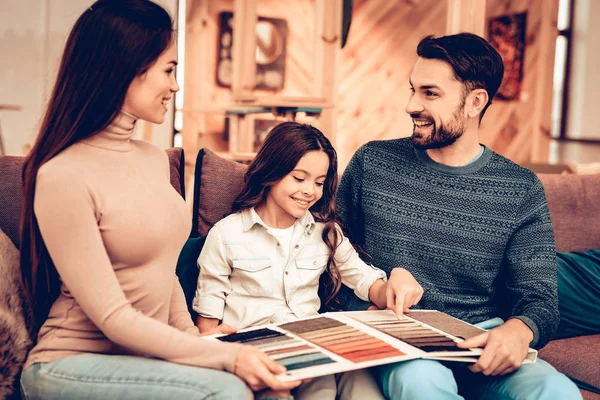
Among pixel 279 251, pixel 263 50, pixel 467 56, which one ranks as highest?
pixel 263 50

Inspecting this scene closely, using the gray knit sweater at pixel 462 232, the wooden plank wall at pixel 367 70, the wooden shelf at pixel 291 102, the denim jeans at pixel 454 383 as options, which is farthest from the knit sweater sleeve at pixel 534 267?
the wooden plank wall at pixel 367 70

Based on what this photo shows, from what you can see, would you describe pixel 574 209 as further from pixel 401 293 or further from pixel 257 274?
pixel 257 274

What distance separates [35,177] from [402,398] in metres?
0.91

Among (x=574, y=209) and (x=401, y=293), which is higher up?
(x=574, y=209)

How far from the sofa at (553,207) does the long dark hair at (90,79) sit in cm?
23

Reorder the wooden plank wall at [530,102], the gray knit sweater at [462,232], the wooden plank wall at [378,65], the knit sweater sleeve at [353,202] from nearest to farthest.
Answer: the gray knit sweater at [462,232], the knit sweater sleeve at [353,202], the wooden plank wall at [530,102], the wooden plank wall at [378,65]

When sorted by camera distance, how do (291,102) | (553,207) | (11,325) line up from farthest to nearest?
(291,102) → (553,207) → (11,325)

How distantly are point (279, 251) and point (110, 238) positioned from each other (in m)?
0.64

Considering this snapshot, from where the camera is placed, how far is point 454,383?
1633 mm

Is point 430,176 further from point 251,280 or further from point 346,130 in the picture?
point 346,130

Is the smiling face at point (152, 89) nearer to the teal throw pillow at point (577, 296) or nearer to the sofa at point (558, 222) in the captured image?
the sofa at point (558, 222)

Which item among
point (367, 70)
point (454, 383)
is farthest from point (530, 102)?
point (454, 383)

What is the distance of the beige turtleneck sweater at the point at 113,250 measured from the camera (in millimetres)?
1308

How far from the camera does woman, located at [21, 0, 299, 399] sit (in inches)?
51.4
